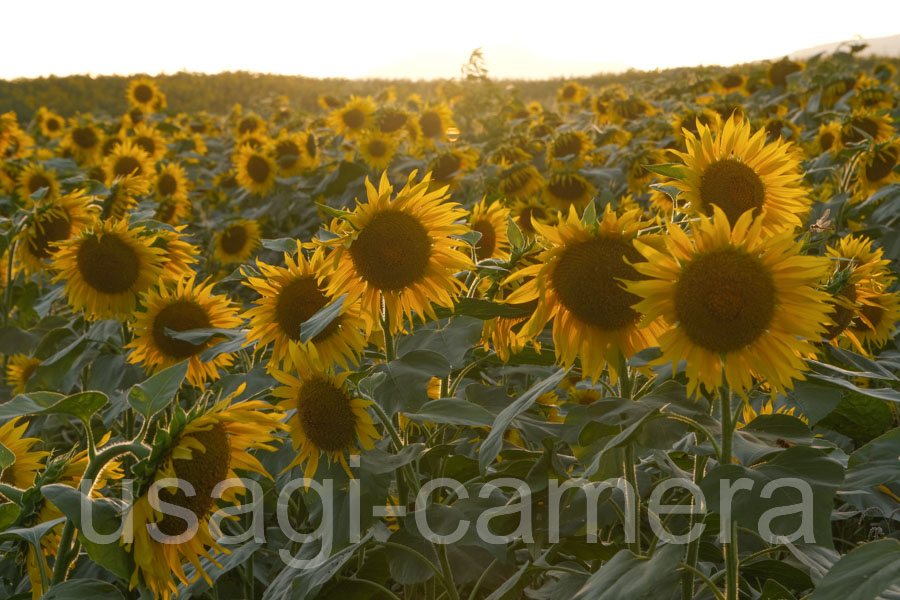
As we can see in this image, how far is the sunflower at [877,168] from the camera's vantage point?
3661mm

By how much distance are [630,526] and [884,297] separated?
5.51 ft

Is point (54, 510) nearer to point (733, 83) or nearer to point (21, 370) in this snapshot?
point (21, 370)

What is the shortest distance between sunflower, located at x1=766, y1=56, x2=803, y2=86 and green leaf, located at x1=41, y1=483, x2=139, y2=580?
29.6 feet

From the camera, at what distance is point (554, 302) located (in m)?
1.47

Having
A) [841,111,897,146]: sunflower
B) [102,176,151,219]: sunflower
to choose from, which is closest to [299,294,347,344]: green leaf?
[102,176,151,219]: sunflower

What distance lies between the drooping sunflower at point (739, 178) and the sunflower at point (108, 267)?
188cm

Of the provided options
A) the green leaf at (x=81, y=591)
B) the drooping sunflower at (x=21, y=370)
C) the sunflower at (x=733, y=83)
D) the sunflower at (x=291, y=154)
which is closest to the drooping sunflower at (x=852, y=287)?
the green leaf at (x=81, y=591)

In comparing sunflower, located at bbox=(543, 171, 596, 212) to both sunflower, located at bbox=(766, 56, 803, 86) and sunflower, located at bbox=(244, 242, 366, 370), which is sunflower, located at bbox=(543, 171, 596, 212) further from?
sunflower, located at bbox=(766, 56, 803, 86)

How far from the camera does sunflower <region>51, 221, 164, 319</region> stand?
2.66m

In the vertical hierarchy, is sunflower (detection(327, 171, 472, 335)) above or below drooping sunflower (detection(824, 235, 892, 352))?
above

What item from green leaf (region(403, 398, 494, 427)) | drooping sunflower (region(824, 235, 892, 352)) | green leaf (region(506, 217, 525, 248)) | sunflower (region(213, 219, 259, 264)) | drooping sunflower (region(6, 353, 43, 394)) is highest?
green leaf (region(506, 217, 525, 248))

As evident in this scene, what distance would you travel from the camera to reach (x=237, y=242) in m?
5.41

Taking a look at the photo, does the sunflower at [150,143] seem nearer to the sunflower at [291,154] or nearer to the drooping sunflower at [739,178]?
the sunflower at [291,154]

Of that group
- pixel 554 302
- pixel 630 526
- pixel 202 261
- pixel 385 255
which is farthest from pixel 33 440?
pixel 202 261
